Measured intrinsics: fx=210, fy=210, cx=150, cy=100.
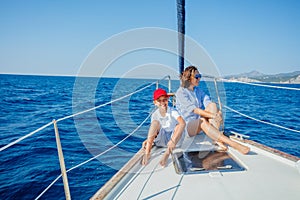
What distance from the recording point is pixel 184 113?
8.16ft

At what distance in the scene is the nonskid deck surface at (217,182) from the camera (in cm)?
139

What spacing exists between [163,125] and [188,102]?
43 cm

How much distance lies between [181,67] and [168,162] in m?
1.63

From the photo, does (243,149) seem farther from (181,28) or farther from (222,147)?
(181,28)

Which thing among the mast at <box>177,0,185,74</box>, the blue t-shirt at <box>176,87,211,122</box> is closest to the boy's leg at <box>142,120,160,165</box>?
the blue t-shirt at <box>176,87,211,122</box>

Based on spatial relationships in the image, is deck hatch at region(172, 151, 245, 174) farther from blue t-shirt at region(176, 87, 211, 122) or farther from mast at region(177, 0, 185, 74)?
mast at region(177, 0, 185, 74)

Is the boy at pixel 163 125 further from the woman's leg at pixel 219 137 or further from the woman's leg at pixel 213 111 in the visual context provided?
the woman's leg at pixel 213 111

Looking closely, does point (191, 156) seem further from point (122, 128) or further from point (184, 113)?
point (122, 128)

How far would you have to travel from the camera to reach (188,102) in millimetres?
2414

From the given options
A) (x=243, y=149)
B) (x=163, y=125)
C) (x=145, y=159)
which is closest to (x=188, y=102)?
(x=163, y=125)

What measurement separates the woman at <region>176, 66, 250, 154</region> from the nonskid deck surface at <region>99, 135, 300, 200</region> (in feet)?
1.48

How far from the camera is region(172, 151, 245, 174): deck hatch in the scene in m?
1.74

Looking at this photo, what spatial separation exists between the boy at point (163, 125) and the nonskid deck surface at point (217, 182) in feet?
0.68

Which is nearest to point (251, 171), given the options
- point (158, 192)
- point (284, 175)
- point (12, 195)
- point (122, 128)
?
point (284, 175)
